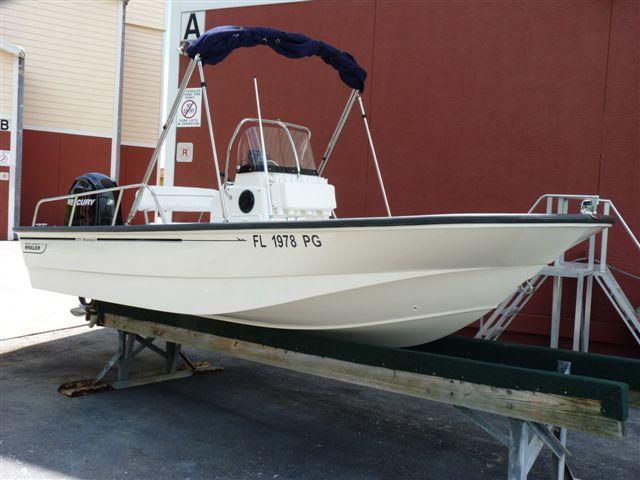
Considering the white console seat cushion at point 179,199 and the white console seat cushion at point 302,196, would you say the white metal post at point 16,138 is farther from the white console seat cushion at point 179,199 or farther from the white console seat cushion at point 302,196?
the white console seat cushion at point 302,196

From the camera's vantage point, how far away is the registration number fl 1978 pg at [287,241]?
3309 mm

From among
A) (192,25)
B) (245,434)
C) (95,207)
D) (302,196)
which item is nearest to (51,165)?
(192,25)

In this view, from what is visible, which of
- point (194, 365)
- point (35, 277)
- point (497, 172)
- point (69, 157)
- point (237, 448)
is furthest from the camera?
point (69, 157)

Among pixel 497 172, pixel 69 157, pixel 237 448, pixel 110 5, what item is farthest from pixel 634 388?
pixel 110 5

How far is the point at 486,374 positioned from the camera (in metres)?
2.97

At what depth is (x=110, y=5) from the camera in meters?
16.3

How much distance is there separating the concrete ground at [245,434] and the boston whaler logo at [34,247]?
3.34 ft

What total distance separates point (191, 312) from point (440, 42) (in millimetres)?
3957

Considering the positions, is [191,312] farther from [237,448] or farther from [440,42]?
[440,42]

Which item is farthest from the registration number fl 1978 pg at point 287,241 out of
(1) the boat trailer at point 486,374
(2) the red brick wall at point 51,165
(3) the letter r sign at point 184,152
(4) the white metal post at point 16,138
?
(2) the red brick wall at point 51,165

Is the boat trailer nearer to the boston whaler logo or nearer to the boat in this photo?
the boat

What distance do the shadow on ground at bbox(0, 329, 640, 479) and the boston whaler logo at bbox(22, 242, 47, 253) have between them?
40.1 inches

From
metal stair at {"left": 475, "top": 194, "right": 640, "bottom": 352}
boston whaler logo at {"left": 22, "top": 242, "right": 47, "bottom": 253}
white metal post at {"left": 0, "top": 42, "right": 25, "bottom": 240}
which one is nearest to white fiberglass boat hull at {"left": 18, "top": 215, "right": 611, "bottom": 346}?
boston whaler logo at {"left": 22, "top": 242, "right": 47, "bottom": 253}

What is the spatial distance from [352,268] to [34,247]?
2915 mm
